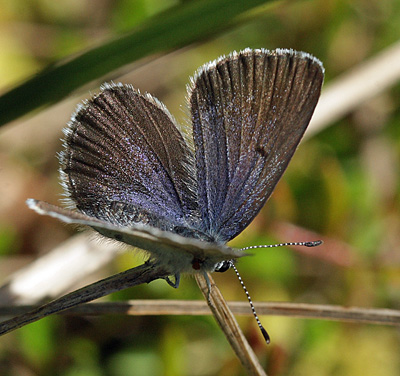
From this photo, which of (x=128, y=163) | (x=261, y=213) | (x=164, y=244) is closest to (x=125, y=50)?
(x=128, y=163)

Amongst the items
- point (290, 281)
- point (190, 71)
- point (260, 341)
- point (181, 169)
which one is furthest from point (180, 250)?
point (190, 71)

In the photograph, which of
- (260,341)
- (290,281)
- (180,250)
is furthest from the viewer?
(290,281)

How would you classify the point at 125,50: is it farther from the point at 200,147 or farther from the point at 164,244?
the point at 164,244

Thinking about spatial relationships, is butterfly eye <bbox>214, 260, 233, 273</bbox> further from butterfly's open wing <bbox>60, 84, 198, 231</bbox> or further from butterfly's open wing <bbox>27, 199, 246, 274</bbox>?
butterfly's open wing <bbox>60, 84, 198, 231</bbox>

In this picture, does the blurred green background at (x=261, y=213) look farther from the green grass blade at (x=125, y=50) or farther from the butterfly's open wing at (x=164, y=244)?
the butterfly's open wing at (x=164, y=244)

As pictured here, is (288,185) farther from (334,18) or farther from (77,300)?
(77,300)

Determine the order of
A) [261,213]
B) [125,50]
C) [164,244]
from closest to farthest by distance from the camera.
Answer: [164,244], [125,50], [261,213]

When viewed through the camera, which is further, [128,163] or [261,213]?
[261,213]

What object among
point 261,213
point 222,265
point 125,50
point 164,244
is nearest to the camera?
point 164,244
